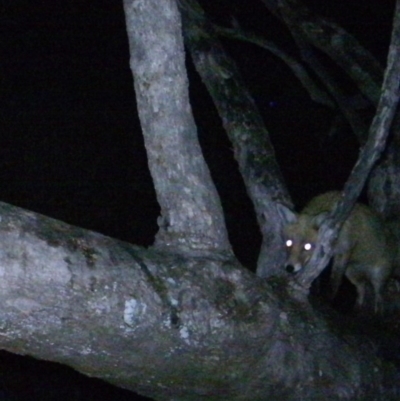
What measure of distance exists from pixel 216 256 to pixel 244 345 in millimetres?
365

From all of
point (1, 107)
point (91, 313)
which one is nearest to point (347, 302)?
point (1, 107)

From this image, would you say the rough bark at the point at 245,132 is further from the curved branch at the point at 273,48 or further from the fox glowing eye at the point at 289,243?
the fox glowing eye at the point at 289,243

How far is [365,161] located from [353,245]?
3.06 meters

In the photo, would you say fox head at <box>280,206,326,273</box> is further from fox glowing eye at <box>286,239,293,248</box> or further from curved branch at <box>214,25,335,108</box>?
curved branch at <box>214,25,335,108</box>

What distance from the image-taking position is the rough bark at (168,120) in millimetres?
3730

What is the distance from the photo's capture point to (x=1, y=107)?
11.7m

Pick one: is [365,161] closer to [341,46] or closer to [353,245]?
[341,46]

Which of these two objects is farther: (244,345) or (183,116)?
(183,116)

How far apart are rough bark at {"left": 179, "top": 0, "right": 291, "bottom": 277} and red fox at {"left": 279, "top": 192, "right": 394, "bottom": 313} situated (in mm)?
1174

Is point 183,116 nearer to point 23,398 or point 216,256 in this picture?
point 216,256

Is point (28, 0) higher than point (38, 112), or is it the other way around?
point (28, 0)

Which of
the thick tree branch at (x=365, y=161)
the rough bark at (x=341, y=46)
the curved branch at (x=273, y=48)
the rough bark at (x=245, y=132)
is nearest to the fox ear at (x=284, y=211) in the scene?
the rough bark at (x=245, y=132)

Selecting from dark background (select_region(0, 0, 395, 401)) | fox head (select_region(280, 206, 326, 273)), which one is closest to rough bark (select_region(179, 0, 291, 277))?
A: fox head (select_region(280, 206, 326, 273))

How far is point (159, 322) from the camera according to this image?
3.24 m
